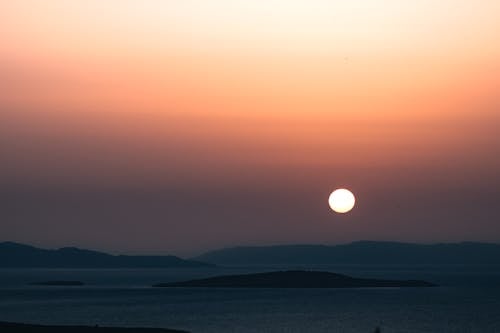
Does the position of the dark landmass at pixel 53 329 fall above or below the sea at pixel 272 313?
below

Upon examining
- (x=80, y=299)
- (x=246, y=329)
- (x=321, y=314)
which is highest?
(x=80, y=299)

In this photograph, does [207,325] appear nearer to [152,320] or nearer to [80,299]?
[152,320]

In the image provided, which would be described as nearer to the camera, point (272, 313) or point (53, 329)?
point (53, 329)

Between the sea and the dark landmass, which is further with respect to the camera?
the sea

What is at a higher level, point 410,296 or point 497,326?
point 410,296

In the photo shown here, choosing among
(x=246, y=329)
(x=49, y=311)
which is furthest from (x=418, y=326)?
(x=49, y=311)

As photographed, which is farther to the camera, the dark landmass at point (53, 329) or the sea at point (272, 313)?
the sea at point (272, 313)

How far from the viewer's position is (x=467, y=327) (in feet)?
350

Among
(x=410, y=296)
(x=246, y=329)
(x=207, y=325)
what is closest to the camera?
(x=246, y=329)

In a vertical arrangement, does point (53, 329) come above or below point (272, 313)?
below

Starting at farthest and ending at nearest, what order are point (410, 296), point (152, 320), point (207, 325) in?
point (410, 296)
point (152, 320)
point (207, 325)

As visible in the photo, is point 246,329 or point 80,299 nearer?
point 246,329

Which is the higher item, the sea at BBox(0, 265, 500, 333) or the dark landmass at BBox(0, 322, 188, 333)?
the sea at BBox(0, 265, 500, 333)

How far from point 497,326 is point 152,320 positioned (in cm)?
3983
